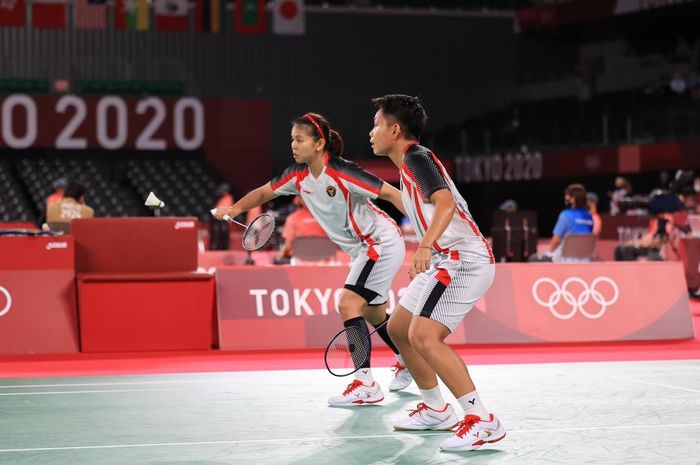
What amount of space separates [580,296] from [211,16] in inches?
803

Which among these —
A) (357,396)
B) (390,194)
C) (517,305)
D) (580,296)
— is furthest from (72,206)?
(357,396)

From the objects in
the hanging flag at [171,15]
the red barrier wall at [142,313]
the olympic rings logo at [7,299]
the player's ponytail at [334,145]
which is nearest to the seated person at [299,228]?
the red barrier wall at [142,313]

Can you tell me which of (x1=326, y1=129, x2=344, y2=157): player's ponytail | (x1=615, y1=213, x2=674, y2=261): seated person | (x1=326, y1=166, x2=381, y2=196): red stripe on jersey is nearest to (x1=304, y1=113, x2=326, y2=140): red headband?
(x1=326, y1=129, x2=344, y2=157): player's ponytail

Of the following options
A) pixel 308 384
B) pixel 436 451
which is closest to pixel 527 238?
pixel 308 384

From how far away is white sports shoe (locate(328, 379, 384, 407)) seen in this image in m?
7.19

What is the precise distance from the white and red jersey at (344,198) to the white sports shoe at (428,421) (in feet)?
5.02

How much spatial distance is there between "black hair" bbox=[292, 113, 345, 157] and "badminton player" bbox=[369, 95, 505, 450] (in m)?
1.22

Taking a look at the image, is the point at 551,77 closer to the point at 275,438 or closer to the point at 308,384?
the point at 308,384

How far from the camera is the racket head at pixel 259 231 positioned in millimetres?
7121

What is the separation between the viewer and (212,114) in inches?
1135

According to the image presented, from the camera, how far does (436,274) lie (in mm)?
5820

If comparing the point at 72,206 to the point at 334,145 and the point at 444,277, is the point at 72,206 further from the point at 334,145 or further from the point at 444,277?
the point at 444,277

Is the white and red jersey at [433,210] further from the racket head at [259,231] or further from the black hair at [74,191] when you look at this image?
the black hair at [74,191]

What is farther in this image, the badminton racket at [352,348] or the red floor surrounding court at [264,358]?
the red floor surrounding court at [264,358]
